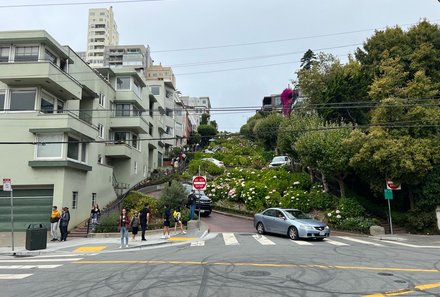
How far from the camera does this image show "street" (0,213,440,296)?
25.9 feet

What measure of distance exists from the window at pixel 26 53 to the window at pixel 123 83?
1229 cm

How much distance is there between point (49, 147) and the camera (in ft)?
77.0

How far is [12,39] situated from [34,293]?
67.5 feet

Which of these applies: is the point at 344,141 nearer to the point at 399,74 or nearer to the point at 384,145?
the point at 384,145

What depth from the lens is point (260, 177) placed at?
33906mm

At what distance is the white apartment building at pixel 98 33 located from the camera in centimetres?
15238

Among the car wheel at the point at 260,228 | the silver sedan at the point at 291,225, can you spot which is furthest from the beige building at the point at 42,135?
the silver sedan at the point at 291,225

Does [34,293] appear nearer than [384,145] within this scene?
Yes

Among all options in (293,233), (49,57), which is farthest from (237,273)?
(49,57)

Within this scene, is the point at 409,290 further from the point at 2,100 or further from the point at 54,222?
the point at 2,100

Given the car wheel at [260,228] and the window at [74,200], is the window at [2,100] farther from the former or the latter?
the car wheel at [260,228]

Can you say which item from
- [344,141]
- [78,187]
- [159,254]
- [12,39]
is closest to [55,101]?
[12,39]

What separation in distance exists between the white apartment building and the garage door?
137m

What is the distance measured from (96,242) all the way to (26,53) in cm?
1358
